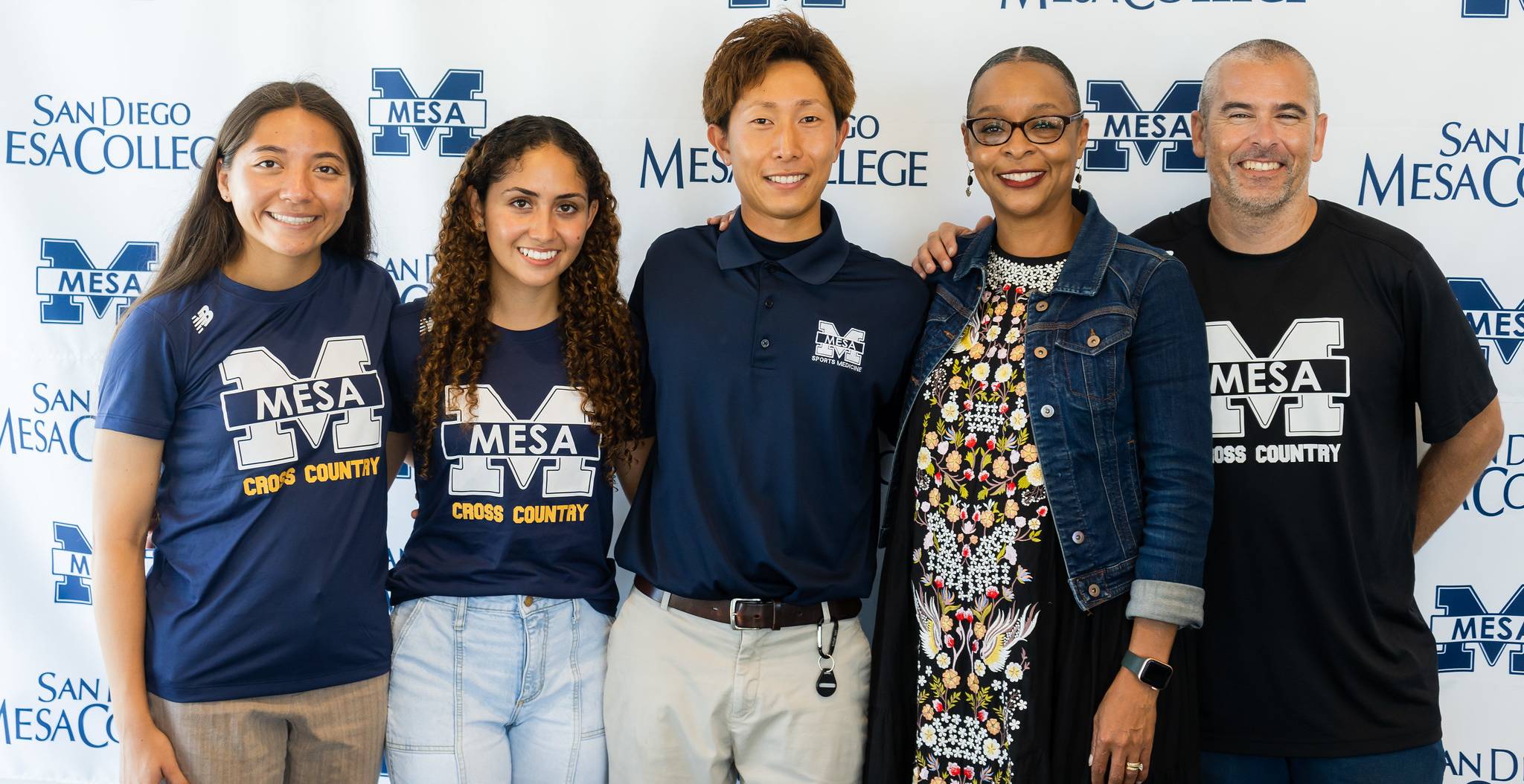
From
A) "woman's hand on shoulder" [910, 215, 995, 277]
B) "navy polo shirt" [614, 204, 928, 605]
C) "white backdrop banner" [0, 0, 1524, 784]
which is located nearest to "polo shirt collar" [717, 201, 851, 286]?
"navy polo shirt" [614, 204, 928, 605]

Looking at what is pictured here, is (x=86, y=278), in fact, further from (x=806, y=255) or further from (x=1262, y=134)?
(x=1262, y=134)

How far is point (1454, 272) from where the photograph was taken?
2.31 m

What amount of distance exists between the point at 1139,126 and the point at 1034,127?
2.18 ft

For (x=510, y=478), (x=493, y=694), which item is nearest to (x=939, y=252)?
(x=510, y=478)

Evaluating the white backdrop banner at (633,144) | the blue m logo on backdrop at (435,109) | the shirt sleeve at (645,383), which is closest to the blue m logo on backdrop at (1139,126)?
the white backdrop banner at (633,144)

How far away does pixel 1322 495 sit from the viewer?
1.84m

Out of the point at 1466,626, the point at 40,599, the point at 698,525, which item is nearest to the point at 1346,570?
the point at 1466,626

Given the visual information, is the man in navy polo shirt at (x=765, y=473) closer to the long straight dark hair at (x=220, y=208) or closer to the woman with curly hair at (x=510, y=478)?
the woman with curly hair at (x=510, y=478)

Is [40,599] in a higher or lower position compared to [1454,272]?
lower

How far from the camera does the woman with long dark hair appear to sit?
1.69m

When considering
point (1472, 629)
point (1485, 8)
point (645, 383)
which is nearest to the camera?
point (645, 383)

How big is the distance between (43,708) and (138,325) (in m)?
1.48

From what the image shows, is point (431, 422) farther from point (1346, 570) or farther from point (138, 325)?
point (1346, 570)

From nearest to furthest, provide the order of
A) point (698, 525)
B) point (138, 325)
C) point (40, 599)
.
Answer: point (138, 325) → point (698, 525) → point (40, 599)
